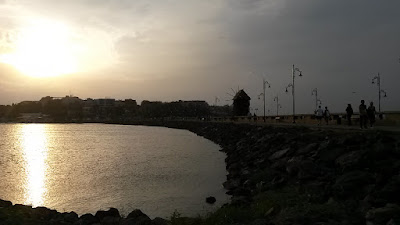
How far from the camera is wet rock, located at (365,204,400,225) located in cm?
971

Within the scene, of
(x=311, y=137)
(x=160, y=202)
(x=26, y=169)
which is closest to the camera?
(x=160, y=202)

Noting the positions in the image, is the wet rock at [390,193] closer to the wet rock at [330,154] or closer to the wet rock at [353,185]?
the wet rock at [353,185]

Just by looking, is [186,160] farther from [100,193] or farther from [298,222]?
[298,222]

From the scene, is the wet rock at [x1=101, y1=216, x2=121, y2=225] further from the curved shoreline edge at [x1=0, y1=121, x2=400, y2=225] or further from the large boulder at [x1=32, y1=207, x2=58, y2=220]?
the large boulder at [x1=32, y1=207, x2=58, y2=220]

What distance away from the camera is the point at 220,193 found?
25.4 meters

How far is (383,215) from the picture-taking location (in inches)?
387

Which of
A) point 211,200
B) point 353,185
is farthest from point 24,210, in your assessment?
point 353,185

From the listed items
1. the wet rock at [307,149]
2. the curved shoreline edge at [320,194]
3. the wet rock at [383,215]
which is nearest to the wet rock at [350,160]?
the curved shoreline edge at [320,194]

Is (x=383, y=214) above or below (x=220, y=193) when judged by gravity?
above

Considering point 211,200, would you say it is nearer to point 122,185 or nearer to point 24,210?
point 24,210

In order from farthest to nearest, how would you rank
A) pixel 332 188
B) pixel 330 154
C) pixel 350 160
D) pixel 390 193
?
pixel 330 154, pixel 350 160, pixel 332 188, pixel 390 193

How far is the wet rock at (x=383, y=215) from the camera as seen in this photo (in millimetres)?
9709

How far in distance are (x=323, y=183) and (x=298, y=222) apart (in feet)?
15.0

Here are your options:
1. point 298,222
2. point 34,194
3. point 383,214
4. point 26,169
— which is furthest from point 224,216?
point 26,169
